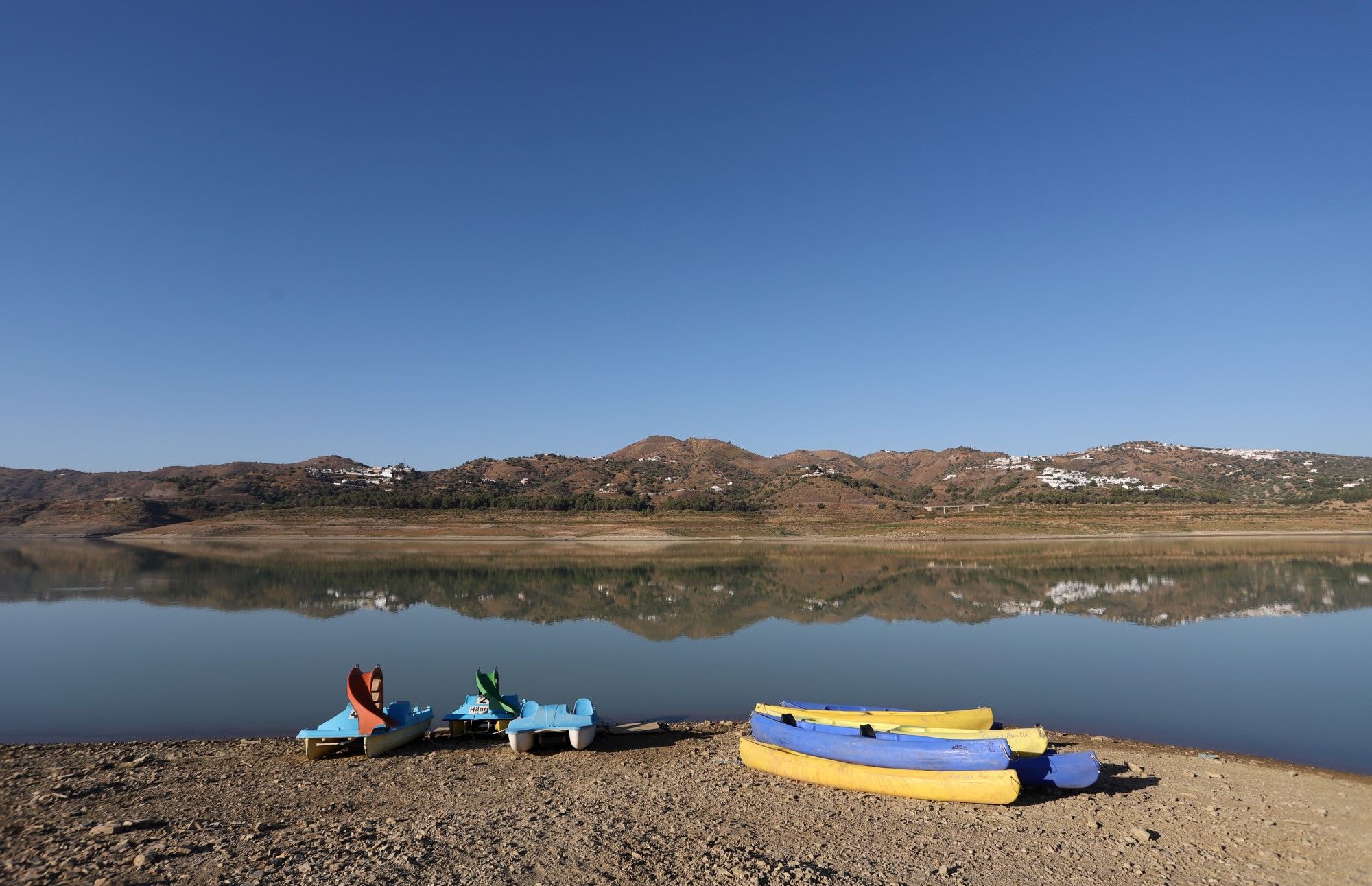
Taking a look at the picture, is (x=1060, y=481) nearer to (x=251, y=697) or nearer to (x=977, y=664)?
(x=977, y=664)

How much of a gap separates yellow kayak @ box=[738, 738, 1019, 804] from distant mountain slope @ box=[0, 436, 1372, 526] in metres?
90.8

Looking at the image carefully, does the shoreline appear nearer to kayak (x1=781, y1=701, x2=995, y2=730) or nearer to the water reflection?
the water reflection

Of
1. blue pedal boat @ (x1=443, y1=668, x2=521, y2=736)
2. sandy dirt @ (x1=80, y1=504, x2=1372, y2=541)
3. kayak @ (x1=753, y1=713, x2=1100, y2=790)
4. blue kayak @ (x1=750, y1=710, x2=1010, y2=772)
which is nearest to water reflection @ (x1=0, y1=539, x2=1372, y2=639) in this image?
sandy dirt @ (x1=80, y1=504, x2=1372, y2=541)

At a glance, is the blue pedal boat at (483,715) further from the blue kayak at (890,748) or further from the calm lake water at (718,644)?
the blue kayak at (890,748)

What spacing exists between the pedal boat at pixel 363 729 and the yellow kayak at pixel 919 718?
6.21 m

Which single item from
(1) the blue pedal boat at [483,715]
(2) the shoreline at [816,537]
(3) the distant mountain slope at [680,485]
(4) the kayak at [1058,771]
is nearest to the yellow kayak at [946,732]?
(4) the kayak at [1058,771]

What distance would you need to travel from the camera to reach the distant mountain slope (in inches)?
4006

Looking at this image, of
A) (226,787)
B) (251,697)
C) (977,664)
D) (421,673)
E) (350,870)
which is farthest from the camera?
(977,664)

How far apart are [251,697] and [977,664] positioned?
18055mm

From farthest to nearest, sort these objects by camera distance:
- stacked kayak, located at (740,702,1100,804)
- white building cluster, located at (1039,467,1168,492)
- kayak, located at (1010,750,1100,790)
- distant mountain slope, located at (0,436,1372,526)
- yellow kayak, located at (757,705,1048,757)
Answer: white building cluster, located at (1039,467,1168,492) → distant mountain slope, located at (0,436,1372,526) → yellow kayak, located at (757,705,1048,757) → kayak, located at (1010,750,1100,790) → stacked kayak, located at (740,702,1100,804)

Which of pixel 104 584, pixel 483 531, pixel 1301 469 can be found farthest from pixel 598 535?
pixel 1301 469

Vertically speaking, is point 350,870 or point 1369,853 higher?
point 350,870

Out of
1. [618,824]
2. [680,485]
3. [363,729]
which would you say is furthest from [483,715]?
[680,485]

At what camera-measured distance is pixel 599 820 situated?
869 centimetres
